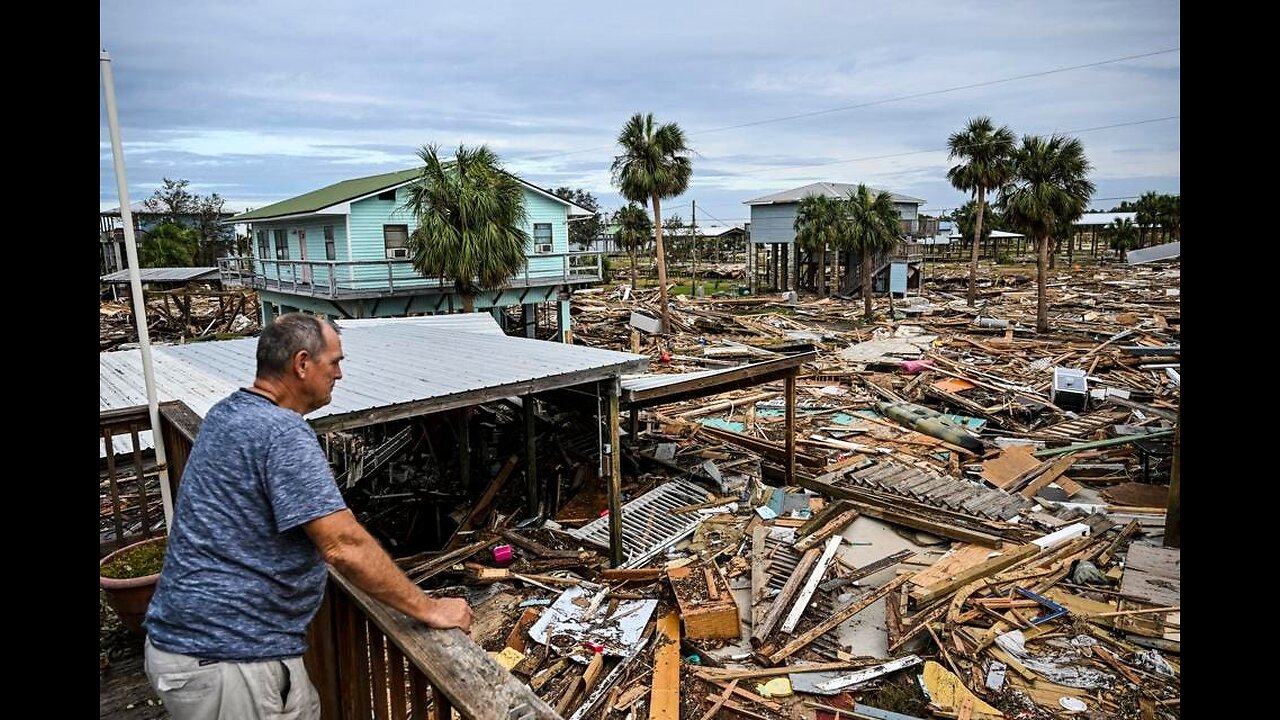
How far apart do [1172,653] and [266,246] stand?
33.2m

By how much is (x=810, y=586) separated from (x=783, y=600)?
0.52 m

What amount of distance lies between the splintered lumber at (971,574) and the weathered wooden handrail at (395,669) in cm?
738

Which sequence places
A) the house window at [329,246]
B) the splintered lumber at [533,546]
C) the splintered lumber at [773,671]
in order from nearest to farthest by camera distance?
the splintered lumber at [773,671] < the splintered lumber at [533,546] < the house window at [329,246]

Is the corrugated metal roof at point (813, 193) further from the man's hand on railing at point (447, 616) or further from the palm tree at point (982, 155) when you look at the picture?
the man's hand on railing at point (447, 616)

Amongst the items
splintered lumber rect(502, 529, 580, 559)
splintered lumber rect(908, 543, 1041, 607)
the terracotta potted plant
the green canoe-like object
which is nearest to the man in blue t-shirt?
the terracotta potted plant

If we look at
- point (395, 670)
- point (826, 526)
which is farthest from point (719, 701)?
point (395, 670)

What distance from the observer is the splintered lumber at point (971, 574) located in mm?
8805

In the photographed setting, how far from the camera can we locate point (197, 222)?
206ft

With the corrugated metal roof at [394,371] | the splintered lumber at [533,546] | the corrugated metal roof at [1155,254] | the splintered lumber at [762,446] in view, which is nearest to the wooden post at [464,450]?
the corrugated metal roof at [394,371]

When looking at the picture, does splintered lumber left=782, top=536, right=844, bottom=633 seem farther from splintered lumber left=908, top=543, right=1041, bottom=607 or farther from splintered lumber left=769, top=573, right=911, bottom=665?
splintered lumber left=908, top=543, right=1041, bottom=607

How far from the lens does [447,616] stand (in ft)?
7.66

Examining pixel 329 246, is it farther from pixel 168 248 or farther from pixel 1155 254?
pixel 168 248

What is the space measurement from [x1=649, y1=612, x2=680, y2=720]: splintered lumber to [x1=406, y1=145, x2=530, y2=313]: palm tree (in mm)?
14992
